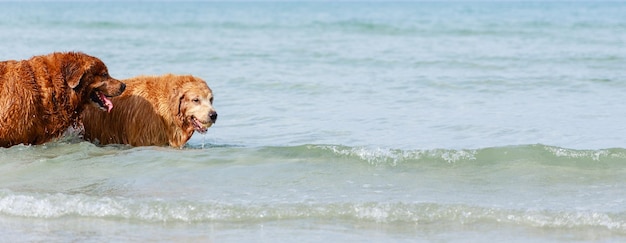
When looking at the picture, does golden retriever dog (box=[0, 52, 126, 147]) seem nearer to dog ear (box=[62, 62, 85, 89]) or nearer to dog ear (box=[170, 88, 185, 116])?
dog ear (box=[62, 62, 85, 89])

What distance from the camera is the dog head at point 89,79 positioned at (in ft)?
32.4

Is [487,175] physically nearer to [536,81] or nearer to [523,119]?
[523,119]

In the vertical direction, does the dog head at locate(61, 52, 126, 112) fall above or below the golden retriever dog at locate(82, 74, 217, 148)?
above

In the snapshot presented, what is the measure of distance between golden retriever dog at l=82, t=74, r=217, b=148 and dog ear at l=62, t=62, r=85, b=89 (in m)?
0.64

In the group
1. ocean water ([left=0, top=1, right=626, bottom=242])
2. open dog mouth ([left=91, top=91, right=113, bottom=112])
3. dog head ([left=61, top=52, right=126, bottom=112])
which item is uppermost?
dog head ([left=61, top=52, right=126, bottom=112])

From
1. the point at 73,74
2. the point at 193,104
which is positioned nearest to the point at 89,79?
the point at 73,74

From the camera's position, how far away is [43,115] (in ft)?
32.4

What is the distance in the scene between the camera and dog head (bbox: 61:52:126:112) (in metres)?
9.88

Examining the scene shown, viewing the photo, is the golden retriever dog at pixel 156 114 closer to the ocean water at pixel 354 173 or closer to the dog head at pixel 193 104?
the dog head at pixel 193 104

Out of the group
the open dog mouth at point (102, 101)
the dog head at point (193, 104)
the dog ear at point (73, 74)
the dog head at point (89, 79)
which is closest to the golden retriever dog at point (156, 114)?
the dog head at point (193, 104)

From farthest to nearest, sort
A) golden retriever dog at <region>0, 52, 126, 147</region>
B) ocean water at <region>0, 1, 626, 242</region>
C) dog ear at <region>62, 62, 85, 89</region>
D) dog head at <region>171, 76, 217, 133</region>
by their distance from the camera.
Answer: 1. dog head at <region>171, 76, 217, 133</region>
2. dog ear at <region>62, 62, 85, 89</region>
3. golden retriever dog at <region>0, 52, 126, 147</region>
4. ocean water at <region>0, 1, 626, 242</region>

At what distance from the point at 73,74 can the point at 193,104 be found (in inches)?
49.6

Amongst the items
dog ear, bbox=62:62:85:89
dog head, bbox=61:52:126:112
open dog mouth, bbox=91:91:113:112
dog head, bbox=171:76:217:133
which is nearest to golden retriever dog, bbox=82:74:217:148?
dog head, bbox=171:76:217:133

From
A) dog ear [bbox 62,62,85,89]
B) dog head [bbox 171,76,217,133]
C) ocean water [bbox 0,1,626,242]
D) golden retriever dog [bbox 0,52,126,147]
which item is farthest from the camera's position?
dog head [bbox 171,76,217,133]
